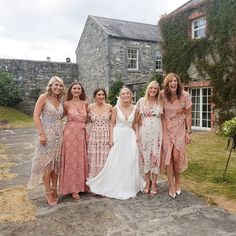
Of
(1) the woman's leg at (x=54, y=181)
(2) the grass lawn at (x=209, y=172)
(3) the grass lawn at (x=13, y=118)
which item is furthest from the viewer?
(3) the grass lawn at (x=13, y=118)

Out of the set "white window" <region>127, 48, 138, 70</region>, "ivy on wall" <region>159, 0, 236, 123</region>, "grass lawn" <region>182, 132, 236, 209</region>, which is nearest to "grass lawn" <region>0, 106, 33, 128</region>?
"white window" <region>127, 48, 138, 70</region>

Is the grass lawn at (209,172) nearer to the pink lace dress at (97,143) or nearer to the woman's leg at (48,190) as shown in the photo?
the pink lace dress at (97,143)

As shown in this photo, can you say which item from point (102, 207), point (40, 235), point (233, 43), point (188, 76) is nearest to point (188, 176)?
point (102, 207)

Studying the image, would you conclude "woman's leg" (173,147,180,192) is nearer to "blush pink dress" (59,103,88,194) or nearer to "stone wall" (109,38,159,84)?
"blush pink dress" (59,103,88,194)

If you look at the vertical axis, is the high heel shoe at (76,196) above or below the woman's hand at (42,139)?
below

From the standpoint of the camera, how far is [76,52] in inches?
1060

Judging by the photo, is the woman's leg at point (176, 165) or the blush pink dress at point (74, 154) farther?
the woman's leg at point (176, 165)

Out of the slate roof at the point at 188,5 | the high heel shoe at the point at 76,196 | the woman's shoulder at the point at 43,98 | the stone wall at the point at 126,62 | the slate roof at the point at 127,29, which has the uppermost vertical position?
the slate roof at the point at 127,29

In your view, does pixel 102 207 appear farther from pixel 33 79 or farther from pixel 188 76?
pixel 33 79

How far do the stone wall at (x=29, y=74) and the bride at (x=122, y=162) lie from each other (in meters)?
19.9

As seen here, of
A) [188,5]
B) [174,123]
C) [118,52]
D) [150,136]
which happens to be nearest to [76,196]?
[150,136]

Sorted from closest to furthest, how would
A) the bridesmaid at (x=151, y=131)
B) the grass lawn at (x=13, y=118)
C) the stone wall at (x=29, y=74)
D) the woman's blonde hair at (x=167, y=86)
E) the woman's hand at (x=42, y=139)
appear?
1. the woman's hand at (x=42, y=139)
2. the woman's blonde hair at (x=167, y=86)
3. the bridesmaid at (x=151, y=131)
4. the grass lawn at (x=13, y=118)
5. the stone wall at (x=29, y=74)

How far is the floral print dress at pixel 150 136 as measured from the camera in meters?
4.98

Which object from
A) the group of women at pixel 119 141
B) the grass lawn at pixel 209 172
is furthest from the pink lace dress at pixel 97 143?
the grass lawn at pixel 209 172
